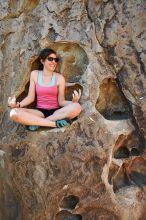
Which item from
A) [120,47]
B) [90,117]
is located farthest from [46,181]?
[120,47]

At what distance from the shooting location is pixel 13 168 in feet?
12.1

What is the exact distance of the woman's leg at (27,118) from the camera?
10.9 ft

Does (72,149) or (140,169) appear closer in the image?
(72,149)

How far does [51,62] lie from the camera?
11.5 feet

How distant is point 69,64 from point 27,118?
2.42 feet

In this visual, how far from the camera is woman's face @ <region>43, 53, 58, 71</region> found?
349 cm

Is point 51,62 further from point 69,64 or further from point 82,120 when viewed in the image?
point 82,120

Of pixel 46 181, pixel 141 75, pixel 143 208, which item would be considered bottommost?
pixel 143 208

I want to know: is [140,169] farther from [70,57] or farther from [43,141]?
[70,57]

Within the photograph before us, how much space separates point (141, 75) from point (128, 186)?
1083 millimetres

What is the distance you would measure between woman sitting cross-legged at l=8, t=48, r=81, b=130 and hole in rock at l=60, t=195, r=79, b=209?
0.70m

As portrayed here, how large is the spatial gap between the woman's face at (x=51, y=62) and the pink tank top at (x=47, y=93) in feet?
0.28

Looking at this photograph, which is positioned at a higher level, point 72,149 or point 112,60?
point 112,60

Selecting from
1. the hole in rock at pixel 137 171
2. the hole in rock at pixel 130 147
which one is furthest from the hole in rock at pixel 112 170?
the hole in rock at pixel 137 171
